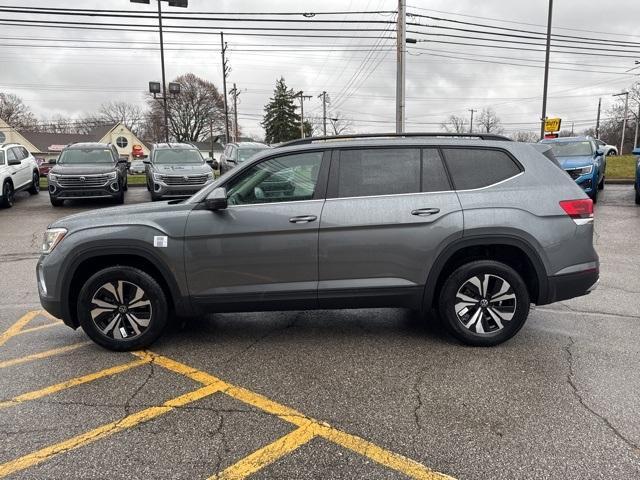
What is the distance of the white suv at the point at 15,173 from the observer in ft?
44.4

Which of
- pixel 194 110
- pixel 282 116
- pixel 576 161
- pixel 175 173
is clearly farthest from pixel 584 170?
pixel 194 110

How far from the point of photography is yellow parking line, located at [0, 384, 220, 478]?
2.71 metres

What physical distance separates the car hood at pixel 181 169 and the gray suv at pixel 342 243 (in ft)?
32.7

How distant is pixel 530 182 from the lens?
420 centimetres

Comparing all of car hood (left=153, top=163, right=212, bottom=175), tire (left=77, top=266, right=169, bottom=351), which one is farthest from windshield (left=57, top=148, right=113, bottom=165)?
tire (left=77, top=266, right=169, bottom=351)

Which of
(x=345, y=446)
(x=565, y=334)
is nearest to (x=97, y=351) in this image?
(x=345, y=446)

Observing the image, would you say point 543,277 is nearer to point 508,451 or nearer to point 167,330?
point 508,451

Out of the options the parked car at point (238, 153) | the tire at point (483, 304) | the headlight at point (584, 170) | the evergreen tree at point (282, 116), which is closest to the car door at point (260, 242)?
the tire at point (483, 304)

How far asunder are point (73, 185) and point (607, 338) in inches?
503

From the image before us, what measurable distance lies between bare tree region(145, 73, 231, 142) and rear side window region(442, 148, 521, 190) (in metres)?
77.7

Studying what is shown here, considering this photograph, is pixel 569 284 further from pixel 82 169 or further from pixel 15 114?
pixel 15 114

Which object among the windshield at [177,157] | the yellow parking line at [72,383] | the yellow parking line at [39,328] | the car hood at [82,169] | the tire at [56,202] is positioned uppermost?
the windshield at [177,157]

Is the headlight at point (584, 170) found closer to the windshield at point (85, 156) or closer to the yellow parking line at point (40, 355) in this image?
the yellow parking line at point (40, 355)

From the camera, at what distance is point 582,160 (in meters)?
13.3
